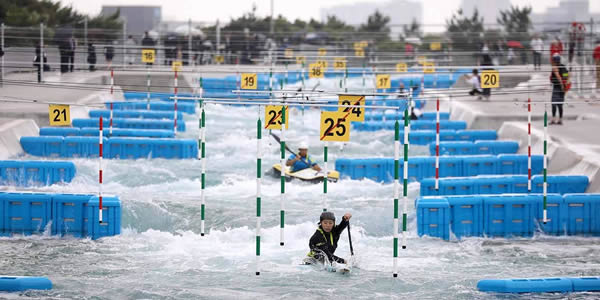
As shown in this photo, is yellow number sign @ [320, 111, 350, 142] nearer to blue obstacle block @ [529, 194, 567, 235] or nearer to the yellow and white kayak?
blue obstacle block @ [529, 194, 567, 235]

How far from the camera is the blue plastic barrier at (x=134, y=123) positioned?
2662cm

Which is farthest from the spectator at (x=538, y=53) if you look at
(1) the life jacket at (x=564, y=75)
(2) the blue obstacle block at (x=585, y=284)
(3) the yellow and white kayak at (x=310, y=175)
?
(2) the blue obstacle block at (x=585, y=284)

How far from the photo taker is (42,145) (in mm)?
22875

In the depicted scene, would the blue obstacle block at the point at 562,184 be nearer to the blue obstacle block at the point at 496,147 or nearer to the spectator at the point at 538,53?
the blue obstacle block at the point at 496,147

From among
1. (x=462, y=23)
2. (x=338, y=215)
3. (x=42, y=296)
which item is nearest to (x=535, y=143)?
(x=338, y=215)

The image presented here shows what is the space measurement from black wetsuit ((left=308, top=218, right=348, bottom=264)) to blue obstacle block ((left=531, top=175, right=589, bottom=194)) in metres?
6.23

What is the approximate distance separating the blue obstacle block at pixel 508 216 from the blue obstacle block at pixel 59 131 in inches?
475

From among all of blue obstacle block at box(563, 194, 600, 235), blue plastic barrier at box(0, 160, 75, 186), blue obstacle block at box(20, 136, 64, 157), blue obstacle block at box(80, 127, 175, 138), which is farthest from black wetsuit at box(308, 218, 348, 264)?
blue obstacle block at box(80, 127, 175, 138)

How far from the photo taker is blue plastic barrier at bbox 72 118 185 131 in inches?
1048

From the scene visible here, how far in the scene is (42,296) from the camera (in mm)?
11734

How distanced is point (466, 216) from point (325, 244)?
3.39m

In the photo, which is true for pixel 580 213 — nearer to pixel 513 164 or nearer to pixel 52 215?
A: pixel 513 164

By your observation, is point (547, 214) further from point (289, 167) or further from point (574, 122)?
point (574, 122)

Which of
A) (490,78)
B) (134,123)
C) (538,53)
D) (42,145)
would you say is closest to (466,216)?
(490,78)
